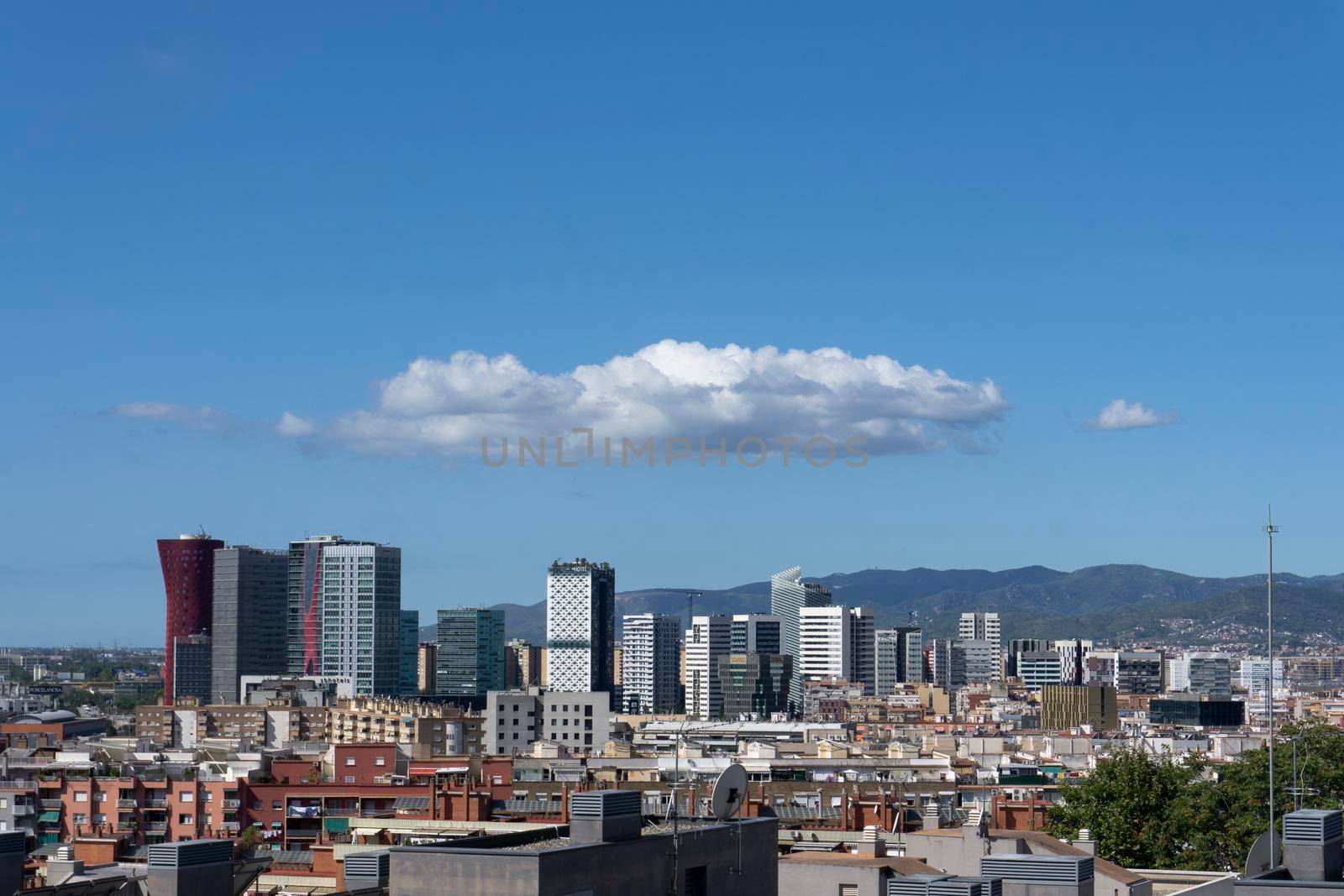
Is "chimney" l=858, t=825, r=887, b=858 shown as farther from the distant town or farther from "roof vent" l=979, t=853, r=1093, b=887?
"roof vent" l=979, t=853, r=1093, b=887

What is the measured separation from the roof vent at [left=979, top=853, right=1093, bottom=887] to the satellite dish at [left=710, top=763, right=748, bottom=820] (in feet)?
11.7

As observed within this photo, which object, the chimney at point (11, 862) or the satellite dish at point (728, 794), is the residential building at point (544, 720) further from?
the chimney at point (11, 862)

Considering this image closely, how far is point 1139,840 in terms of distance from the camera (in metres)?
50.9

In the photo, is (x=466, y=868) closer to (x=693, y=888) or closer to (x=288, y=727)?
(x=693, y=888)

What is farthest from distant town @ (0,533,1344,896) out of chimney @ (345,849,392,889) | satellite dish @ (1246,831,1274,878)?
satellite dish @ (1246,831,1274,878)

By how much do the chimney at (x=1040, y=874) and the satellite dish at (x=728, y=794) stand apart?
3.53 metres

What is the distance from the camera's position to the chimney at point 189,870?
19406mm

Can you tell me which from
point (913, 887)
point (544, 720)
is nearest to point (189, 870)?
Result: point (913, 887)

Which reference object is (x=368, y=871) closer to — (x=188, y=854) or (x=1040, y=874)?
(x=188, y=854)

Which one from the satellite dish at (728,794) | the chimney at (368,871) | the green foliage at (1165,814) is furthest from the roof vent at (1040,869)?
the green foliage at (1165,814)

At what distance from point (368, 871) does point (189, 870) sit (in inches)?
112

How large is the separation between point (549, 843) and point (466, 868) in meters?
2.36

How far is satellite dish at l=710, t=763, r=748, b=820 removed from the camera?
78.5 feet

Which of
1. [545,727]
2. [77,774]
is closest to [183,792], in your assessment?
[77,774]
